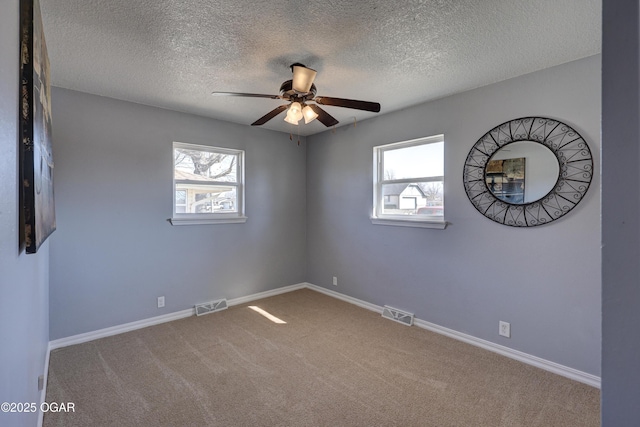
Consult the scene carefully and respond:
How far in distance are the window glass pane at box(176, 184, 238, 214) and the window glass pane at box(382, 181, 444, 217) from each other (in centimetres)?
203

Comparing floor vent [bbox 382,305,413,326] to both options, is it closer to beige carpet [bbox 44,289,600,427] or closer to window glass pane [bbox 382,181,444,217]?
beige carpet [bbox 44,289,600,427]

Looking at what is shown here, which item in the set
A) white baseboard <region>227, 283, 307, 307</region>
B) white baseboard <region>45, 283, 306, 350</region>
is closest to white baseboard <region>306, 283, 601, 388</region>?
white baseboard <region>227, 283, 307, 307</region>

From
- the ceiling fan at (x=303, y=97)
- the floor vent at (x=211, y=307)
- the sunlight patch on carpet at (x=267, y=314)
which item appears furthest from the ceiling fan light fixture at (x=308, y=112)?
the floor vent at (x=211, y=307)

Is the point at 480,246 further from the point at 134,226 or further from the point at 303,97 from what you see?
the point at 134,226

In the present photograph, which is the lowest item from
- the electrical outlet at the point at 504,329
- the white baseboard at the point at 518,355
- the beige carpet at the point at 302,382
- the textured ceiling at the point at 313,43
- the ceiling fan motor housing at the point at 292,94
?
the beige carpet at the point at 302,382

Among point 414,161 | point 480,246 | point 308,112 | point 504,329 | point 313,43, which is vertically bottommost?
point 504,329

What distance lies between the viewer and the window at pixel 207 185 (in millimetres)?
3568

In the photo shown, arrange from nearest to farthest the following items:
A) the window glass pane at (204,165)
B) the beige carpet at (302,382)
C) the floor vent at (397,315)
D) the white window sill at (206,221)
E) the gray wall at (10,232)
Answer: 1. the gray wall at (10,232)
2. the beige carpet at (302,382)
3. the floor vent at (397,315)
4. the white window sill at (206,221)
5. the window glass pane at (204,165)

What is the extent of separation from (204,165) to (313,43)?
2.32m

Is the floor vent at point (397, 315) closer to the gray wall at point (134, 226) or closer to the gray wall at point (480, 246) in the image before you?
the gray wall at point (480, 246)

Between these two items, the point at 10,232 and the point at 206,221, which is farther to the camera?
the point at 206,221

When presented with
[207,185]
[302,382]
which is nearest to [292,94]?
[207,185]

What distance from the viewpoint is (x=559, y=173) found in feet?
7.65

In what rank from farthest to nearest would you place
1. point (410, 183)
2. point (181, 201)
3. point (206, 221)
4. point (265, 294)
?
point (265, 294)
point (206, 221)
point (181, 201)
point (410, 183)
